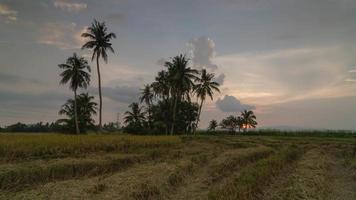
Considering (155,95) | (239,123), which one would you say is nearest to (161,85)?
(155,95)

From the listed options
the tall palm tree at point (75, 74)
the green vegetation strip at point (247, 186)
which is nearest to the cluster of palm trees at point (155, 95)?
the tall palm tree at point (75, 74)

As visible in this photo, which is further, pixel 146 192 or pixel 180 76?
pixel 180 76

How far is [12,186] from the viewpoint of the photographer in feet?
28.9

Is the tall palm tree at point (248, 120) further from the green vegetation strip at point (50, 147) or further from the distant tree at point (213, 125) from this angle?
the green vegetation strip at point (50, 147)

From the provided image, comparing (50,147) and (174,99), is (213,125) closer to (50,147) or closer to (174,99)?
(174,99)

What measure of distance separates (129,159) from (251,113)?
6561cm

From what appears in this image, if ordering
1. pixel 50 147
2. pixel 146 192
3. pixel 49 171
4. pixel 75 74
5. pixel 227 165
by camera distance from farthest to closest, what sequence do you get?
→ pixel 75 74 → pixel 50 147 → pixel 227 165 → pixel 49 171 → pixel 146 192

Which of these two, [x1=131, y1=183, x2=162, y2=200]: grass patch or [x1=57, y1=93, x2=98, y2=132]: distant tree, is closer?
[x1=131, y1=183, x2=162, y2=200]: grass patch

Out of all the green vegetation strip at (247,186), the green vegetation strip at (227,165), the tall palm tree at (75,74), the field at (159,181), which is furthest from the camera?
the tall palm tree at (75,74)

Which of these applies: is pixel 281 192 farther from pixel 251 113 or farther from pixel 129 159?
pixel 251 113

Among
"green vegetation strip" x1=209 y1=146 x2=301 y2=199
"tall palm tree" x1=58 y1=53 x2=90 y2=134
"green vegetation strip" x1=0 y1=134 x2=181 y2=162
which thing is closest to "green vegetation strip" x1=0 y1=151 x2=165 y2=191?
"green vegetation strip" x1=0 y1=134 x2=181 y2=162

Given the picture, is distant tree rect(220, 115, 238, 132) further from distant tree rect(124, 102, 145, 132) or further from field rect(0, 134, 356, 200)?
field rect(0, 134, 356, 200)

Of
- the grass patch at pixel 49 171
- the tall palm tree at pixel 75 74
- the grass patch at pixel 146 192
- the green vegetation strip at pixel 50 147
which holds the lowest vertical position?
the grass patch at pixel 146 192

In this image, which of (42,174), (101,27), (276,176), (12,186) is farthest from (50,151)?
(101,27)
